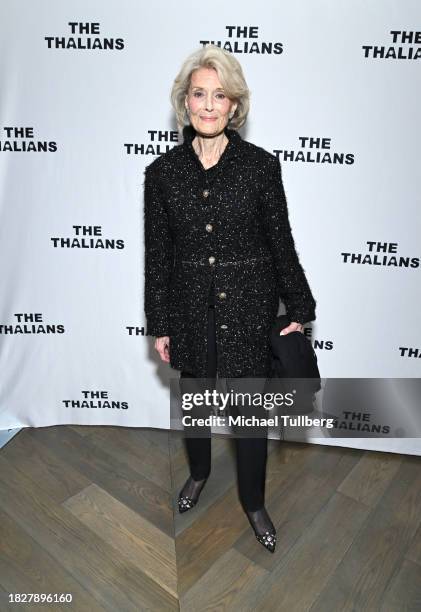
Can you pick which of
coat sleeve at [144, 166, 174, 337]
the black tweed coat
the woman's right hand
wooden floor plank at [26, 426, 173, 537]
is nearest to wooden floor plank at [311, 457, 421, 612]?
wooden floor plank at [26, 426, 173, 537]

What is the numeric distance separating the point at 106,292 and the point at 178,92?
1225 millimetres

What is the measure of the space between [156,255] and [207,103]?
60 centimetres

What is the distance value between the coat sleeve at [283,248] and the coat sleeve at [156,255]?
0.40m

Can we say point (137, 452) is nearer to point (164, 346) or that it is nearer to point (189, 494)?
point (189, 494)

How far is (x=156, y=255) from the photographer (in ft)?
6.46

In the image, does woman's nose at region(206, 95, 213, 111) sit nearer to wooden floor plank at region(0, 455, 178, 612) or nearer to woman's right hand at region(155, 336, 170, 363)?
woman's right hand at region(155, 336, 170, 363)

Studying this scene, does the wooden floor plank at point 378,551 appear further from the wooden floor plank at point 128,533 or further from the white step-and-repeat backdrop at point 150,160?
the wooden floor plank at point 128,533

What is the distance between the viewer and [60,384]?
9.64ft

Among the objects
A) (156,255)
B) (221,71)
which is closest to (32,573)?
(156,255)

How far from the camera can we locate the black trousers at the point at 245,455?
2.04 meters

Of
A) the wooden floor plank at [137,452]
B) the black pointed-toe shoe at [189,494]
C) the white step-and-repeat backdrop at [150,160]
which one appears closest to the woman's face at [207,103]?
the white step-and-repeat backdrop at [150,160]

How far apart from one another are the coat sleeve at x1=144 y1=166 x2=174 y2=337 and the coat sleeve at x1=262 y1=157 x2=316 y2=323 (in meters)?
0.40

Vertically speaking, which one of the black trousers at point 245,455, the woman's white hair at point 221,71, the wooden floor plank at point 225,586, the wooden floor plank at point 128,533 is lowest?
the wooden floor plank at point 225,586

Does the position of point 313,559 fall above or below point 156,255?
below
